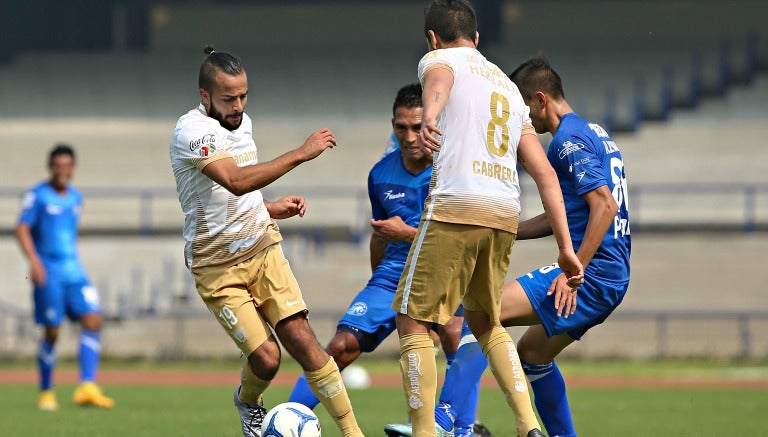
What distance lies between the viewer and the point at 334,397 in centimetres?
721

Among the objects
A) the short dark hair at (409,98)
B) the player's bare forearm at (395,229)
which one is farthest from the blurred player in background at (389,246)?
the player's bare forearm at (395,229)

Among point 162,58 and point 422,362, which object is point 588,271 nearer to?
point 422,362

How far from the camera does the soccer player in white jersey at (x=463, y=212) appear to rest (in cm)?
658

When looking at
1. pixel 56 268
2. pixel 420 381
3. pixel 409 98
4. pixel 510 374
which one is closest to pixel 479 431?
pixel 510 374

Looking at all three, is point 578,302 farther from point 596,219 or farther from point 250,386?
point 250,386

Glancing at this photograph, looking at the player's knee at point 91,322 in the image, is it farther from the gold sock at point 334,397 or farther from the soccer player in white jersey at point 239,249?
the gold sock at point 334,397

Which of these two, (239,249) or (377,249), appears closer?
(239,249)

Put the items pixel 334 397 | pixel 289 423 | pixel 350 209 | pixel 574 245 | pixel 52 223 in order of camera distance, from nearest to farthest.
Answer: pixel 334 397
pixel 289 423
pixel 574 245
pixel 52 223
pixel 350 209

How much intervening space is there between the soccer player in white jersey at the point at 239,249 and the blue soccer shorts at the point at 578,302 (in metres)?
1.19

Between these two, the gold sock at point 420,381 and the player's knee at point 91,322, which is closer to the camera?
the gold sock at point 420,381

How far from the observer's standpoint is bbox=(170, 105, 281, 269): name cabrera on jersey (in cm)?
740

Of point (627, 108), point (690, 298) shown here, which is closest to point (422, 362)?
point (690, 298)

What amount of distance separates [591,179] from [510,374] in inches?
46.6

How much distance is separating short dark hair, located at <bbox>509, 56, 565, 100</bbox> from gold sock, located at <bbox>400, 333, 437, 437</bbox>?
163cm
